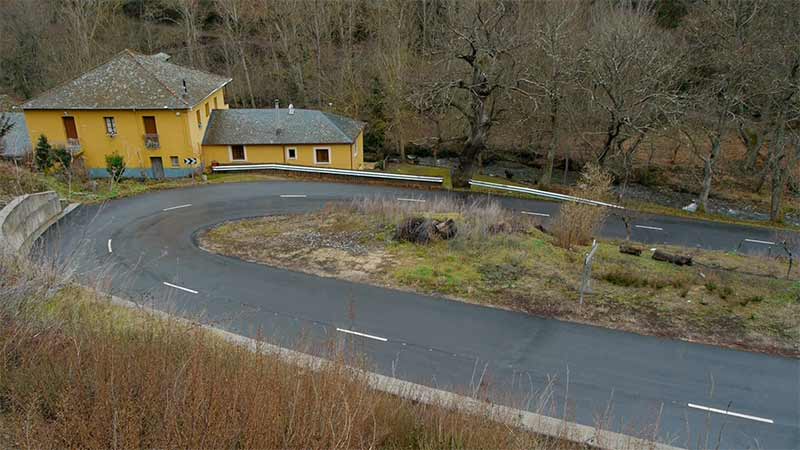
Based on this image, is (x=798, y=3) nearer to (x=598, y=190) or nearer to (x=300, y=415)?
(x=598, y=190)

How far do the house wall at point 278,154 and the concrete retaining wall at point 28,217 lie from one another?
12545mm

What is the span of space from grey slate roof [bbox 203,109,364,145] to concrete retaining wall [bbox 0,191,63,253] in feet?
43.5

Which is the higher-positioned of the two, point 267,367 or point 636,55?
point 636,55

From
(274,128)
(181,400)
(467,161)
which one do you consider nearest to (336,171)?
(274,128)

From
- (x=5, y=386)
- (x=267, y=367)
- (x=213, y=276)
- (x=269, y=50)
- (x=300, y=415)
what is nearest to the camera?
(x=300, y=415)

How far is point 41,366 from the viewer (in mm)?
4410

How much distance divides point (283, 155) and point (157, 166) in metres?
6.96

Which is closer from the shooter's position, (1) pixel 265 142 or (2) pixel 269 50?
(1) pixel 265 142

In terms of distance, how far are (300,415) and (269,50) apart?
154 ft

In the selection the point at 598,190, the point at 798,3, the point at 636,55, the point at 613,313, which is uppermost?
the point at 798,3

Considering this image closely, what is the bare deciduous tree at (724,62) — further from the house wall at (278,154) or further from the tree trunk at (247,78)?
the tree trunk at (247,78)

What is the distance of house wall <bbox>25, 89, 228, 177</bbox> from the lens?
28.1 meters

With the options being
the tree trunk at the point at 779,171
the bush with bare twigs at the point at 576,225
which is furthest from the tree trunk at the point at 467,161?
the tree trunk at the point at 779,171

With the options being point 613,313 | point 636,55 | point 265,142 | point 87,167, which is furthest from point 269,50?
point 613,313
